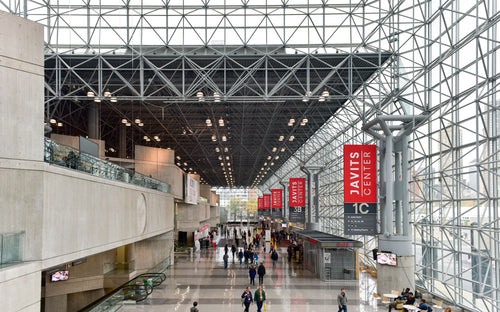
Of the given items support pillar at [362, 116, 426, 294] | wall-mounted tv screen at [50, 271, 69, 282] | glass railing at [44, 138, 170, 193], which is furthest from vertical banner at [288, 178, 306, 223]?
wall-mounted tv screen at [50, 271, 69, 282]

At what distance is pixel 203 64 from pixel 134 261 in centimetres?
1204

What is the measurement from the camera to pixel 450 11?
63.3ft

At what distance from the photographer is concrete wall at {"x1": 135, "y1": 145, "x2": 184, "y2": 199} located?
29.1 m

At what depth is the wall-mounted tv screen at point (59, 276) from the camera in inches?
765

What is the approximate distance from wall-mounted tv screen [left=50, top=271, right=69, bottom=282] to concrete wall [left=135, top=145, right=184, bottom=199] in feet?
31.7

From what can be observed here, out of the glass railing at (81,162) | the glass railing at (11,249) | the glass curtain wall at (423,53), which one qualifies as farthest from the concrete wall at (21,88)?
the glass curtain wall at (423,53)

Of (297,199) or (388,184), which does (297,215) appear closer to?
(297,199)

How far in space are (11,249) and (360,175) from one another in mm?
14193

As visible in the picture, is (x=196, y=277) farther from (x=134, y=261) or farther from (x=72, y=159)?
(x=72, y=159)

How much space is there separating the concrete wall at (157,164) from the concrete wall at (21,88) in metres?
19.0

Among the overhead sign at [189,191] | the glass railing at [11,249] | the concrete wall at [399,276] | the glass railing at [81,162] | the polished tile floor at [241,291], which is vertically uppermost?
the glass railing at [81,162]

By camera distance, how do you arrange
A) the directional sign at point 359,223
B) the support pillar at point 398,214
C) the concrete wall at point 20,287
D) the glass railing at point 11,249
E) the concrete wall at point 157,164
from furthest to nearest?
the concrete wall at point 157,164, the support pillar at point 398,214, the directional sign at point 359,223, the glass railing at point 11,249, the concrete wall at point 20,287

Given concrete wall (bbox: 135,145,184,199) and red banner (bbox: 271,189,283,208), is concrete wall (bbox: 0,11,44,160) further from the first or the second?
red banner (bbox: 271,189,283,208)

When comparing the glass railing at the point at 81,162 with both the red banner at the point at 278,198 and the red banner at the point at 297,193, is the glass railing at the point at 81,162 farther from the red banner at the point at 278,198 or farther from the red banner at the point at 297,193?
the red banner at the point at 278,198
